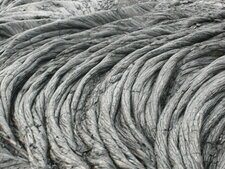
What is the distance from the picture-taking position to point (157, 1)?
13141 mm

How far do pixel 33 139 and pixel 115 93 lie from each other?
1.92 metres

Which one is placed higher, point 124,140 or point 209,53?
point 209,53

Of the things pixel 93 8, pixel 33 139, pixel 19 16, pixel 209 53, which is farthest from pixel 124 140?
pixel 93 8

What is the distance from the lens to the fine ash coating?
6961 millimetres

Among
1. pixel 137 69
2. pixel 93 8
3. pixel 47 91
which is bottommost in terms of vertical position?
pixel 47 91

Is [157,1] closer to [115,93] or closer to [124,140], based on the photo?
[115,93]

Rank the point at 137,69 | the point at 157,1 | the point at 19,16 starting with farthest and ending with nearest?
the point at 157,1
the point at 19,16
the point at 137,69

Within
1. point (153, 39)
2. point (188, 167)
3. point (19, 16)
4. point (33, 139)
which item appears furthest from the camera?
point (19, 16)

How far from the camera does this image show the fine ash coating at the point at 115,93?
274 inches

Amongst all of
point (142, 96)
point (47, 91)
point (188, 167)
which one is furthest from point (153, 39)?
point (188, 167)

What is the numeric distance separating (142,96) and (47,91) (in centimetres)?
202

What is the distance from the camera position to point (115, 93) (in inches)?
318

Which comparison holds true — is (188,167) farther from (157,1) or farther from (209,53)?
(157,1)

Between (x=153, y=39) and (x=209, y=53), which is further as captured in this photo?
(x=153, y=39)
